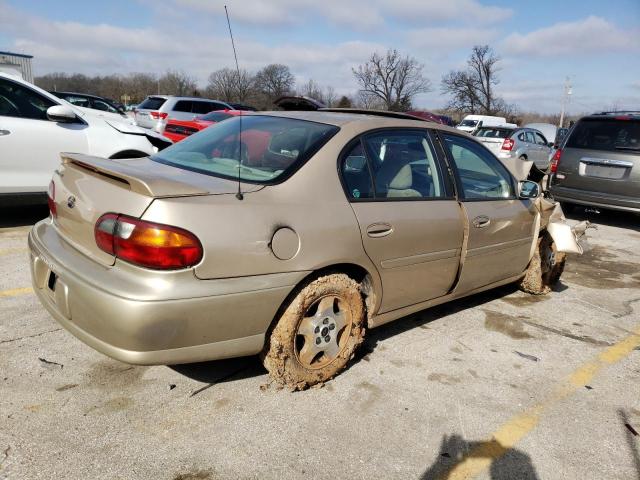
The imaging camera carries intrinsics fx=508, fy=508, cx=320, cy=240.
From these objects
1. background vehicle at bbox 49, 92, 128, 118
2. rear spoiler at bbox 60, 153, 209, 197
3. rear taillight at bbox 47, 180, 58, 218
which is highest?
background vehicle at bbox 49, 92, 128, 118

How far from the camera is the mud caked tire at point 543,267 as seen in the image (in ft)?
15.3

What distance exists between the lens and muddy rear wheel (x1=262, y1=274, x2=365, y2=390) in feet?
8.70

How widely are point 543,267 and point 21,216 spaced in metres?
6.11

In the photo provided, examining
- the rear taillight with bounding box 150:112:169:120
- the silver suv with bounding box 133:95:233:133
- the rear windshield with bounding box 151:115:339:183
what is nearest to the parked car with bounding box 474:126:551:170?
the silver suv with bounding box 133:95:233:133

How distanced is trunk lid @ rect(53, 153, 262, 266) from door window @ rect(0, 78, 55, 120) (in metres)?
3.09

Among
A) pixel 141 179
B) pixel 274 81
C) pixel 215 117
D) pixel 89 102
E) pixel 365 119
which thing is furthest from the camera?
pixel 274 81

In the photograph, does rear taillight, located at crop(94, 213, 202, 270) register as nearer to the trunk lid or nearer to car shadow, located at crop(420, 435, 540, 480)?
the trunk lid

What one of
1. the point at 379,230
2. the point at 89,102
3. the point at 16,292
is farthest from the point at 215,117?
the point at 379,230

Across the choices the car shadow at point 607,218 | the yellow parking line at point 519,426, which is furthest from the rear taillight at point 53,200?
the car shadow at point 607,218

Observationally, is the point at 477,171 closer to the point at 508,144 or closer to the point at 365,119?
the point at 365,119

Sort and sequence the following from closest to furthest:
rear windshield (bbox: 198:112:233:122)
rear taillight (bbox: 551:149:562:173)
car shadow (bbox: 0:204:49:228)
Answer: car shadow (bbox: 0:204:49:228)
rear taillight (bbox: 551:149:562:173)
rear windshield (bbox: 198:112:233:122)

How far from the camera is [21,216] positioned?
640 centimetres

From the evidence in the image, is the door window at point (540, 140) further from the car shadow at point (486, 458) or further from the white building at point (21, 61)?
the white building at point (21, 61)

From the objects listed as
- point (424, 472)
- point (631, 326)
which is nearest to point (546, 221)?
point (631, 326)
